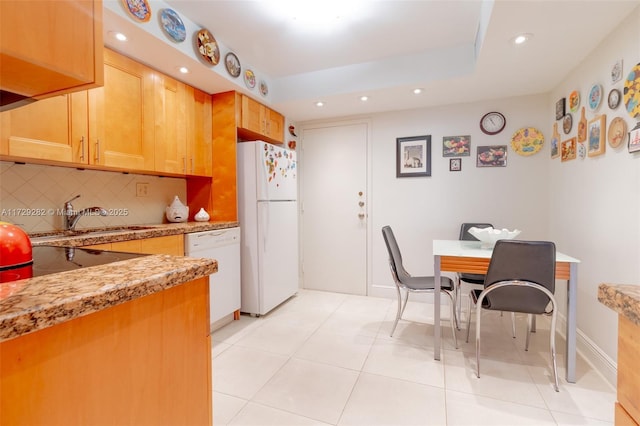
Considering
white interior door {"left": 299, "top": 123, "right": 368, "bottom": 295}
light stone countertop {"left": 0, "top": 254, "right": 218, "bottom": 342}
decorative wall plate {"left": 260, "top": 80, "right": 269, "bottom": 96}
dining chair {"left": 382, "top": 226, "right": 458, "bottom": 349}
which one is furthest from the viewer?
white interior door {"left": 299, "top": 123, "right": 368, "bottom": 295}

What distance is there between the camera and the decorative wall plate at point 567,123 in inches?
93.5

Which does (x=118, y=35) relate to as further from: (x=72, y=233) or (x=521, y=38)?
(x=521, y=38)

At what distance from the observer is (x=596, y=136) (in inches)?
77.5

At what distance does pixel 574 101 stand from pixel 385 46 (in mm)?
1512

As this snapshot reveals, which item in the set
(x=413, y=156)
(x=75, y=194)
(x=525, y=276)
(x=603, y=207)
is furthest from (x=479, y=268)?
(x=75, y=194)

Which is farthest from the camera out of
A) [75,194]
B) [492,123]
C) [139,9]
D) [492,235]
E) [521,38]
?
[492,123]

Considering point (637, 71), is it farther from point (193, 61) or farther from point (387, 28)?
point (193, 61)

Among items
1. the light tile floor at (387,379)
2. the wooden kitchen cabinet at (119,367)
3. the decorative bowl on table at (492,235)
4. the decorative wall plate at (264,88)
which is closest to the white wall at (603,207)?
the light tile floor at (387,379)

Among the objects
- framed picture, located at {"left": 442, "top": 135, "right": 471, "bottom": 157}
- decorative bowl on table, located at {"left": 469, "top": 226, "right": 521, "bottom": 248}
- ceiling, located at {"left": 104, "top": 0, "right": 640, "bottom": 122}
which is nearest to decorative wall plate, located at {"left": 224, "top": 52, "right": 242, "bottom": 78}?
ceiling, located at {"left": 104, "top": 0, "right": 640, "bottom": 122}

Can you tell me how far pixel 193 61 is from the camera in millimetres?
2127

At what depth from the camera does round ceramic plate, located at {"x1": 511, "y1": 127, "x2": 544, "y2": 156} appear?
2.84 meters

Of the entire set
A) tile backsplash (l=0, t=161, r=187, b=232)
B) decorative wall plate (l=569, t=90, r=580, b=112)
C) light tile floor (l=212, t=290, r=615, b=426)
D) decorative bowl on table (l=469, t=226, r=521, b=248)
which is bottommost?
light tile floor (l=212, t=290, r=615, b=426)

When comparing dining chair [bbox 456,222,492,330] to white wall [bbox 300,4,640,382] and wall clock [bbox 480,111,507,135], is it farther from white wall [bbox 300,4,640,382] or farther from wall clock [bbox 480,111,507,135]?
wall clock [bbox 480,111,507,135]

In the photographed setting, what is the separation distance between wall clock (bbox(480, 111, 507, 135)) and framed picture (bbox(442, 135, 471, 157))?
0.57 feet
